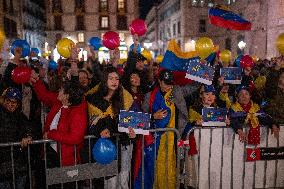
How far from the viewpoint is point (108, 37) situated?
785 cm

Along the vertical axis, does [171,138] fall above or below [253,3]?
below

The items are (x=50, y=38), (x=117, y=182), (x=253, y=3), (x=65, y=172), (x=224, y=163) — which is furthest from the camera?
(x=50, y=38)

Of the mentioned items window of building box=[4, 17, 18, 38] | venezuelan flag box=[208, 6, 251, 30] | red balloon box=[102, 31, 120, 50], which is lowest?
red balloon box=[102, 31, 120, 50]

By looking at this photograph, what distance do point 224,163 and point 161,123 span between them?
121 centimetres

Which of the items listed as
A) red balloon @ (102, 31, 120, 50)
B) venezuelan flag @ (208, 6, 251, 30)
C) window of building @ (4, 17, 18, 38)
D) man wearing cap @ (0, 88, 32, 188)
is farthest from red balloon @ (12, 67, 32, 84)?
window of building @ (4, 17, 18, 38)

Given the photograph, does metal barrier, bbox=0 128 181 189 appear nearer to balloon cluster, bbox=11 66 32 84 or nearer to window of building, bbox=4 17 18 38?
balloon cluster, bbox=11 66 32 84

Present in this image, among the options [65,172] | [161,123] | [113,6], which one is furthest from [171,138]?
[113,6]

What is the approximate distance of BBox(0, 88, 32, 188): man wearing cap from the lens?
171 inches

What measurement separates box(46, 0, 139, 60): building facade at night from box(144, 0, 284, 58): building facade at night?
333 inches

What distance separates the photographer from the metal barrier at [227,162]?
16.8 feet

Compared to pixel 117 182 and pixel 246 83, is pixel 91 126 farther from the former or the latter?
pixel 246 83

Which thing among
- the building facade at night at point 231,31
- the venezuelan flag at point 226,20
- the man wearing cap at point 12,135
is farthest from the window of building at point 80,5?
the man wearing cap at point 12,135

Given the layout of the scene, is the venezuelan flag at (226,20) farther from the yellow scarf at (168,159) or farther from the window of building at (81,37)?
the window of building at (81,37)

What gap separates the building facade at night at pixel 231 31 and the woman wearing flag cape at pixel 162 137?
2475 centimetres
